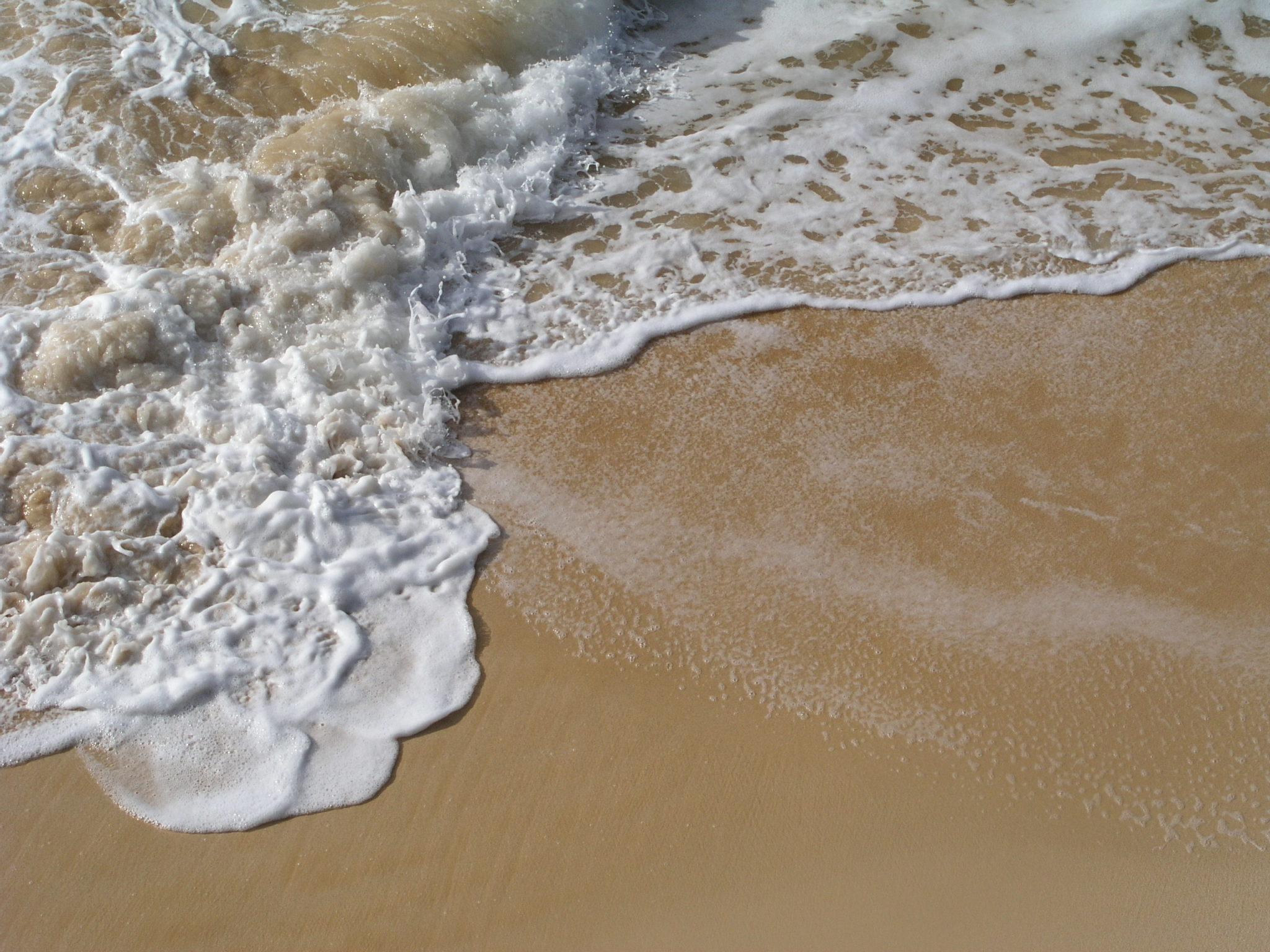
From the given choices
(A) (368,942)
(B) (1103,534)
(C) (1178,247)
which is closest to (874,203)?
(C) (1178,247)

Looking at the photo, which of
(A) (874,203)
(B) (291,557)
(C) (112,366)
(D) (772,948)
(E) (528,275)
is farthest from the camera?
(A) (874,203)

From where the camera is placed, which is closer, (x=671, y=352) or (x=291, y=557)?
(x=291, y=557)

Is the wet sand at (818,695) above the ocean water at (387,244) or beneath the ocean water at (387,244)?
beneath

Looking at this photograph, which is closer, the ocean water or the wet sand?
the wet sand

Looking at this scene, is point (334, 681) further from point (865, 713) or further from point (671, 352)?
point (671, 352)

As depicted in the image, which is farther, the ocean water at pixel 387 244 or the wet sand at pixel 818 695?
the ocean water at pixel 387 244
